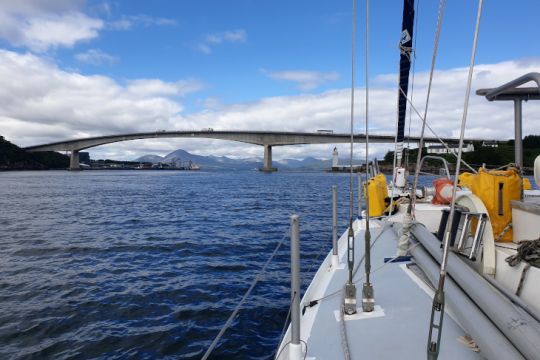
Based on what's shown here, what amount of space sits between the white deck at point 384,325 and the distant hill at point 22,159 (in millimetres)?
139189

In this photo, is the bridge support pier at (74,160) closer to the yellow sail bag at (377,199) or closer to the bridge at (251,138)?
the bridge at (251,138)

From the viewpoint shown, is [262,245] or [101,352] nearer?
[101,352]

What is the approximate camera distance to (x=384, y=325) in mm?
3670

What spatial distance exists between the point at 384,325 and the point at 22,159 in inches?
5728

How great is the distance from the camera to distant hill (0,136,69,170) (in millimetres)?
116625

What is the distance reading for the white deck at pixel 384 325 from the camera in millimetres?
3188

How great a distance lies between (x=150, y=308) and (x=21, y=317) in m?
2.48

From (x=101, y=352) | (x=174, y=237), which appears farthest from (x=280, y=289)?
(x=174, y=237)

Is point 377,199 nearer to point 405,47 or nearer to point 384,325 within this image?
point 405,47

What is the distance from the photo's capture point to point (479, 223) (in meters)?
4.22

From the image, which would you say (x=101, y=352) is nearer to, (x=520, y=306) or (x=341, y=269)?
(x=341, y=269)

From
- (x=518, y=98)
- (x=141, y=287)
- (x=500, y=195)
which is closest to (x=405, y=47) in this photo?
(x=518, y=98)

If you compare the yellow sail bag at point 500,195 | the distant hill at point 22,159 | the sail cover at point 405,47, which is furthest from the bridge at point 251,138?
the yellow sail bag at point 500,195

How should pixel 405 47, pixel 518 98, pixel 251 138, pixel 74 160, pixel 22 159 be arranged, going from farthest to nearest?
pixel 22 159 < pixel 74 160 < pixel 251 138 < pixel 405 47 < pixel 518 98
